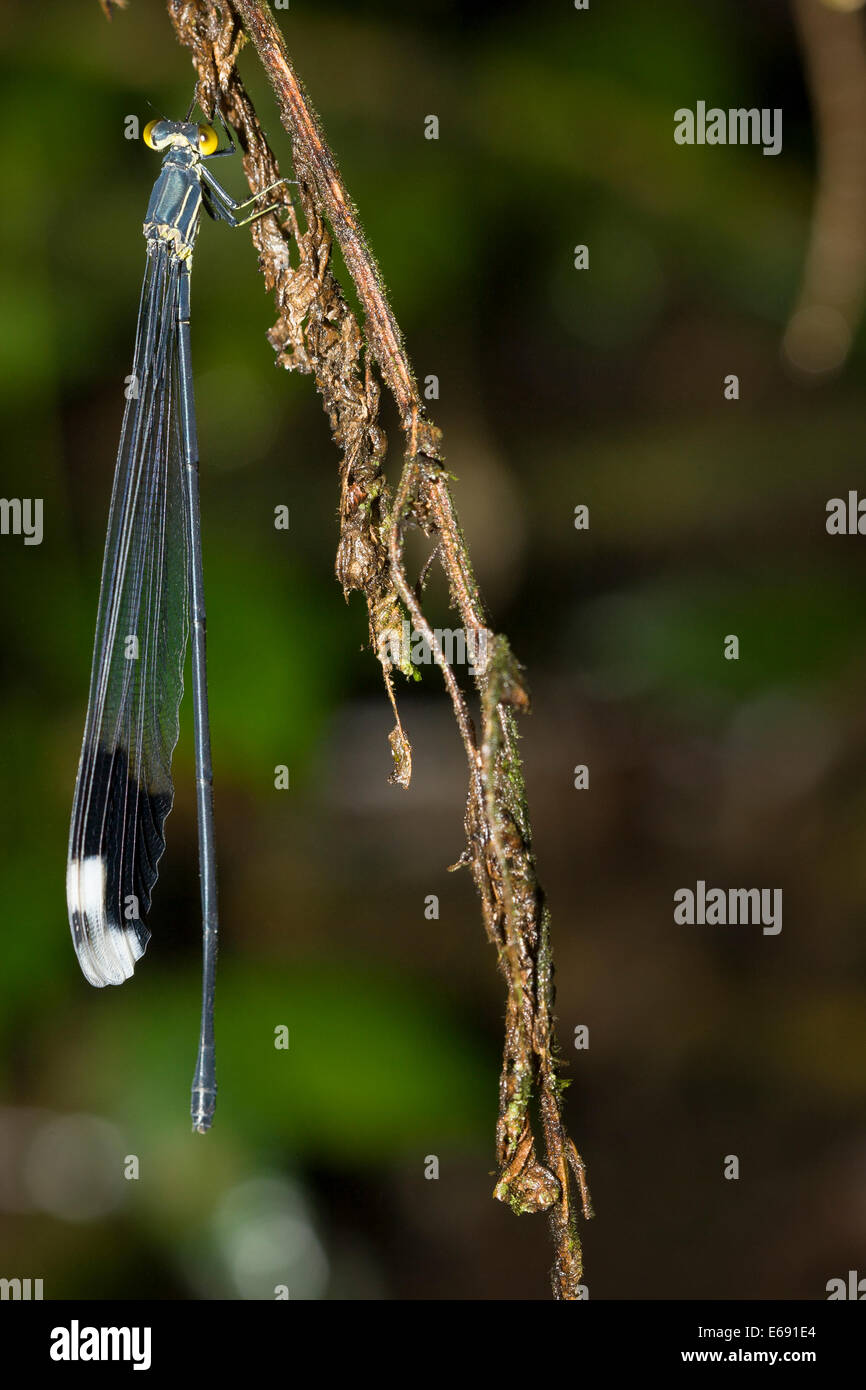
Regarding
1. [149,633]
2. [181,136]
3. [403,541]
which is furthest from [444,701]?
[403,541]

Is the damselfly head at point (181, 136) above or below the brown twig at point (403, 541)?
above

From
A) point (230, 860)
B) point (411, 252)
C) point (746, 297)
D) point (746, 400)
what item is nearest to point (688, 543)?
point (746, 400)

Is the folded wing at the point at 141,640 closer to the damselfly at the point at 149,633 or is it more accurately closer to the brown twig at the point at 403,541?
the damselfly at the point at 149,633

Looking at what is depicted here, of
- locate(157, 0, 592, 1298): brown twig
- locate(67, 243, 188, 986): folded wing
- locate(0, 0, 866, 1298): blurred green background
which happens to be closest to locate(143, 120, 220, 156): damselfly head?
locate(67, 243, 188, 986): folded wing

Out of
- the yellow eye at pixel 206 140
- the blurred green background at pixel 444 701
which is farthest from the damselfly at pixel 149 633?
the blurred green background at pixel 444 701

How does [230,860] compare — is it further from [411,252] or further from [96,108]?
[96,108]

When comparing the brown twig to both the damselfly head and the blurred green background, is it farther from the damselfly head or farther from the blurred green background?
the blurred green background
